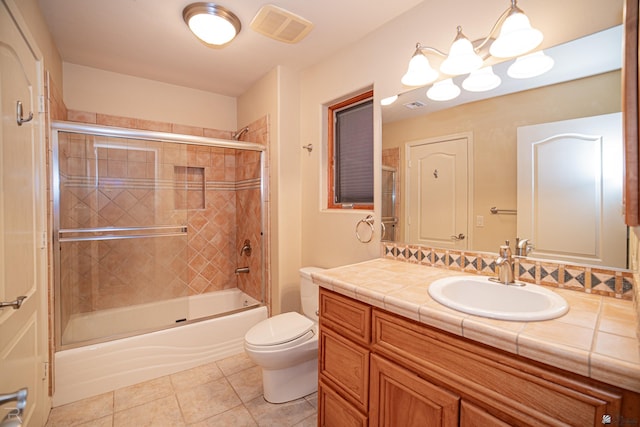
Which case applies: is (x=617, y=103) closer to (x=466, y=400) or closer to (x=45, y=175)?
(x=466, y=400)

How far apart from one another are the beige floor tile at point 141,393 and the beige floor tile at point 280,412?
0.62 m

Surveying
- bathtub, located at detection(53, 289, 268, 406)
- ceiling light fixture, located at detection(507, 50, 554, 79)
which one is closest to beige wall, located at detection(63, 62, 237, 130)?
bathtub, located at detection(53, 289, 268, 406)

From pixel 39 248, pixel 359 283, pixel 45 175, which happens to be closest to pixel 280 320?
pixel 359 283

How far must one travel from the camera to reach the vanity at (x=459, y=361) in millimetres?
667

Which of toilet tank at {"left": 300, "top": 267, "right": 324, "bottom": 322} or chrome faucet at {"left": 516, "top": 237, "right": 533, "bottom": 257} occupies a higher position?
chrome faucet at {"left": 516, "top": 237, "right": 533, "bottom": 257}

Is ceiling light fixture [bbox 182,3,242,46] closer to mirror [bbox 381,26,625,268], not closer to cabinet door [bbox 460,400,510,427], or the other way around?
mirror [bbox 381,26,625,268]

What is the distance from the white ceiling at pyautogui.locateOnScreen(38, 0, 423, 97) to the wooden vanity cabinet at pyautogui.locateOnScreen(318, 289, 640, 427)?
1688mm

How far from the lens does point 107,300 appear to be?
225 centimetres

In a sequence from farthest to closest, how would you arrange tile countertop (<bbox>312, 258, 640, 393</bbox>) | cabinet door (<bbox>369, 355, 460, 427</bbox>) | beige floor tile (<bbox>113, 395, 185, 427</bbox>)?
beige floor tile (<bbox>113, 395, 185, 427</bbox>), cabinet door (<bbox>369, 355, 460, 427</bbox>), tile countertop (<bbox>312, 258, 640, 393</bbox>)

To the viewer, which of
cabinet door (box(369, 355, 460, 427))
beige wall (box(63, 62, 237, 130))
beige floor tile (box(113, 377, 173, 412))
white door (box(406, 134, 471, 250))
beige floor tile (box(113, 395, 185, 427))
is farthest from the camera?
beige wall (box(63, 62, 237, 130))

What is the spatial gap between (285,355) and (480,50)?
1.95 m

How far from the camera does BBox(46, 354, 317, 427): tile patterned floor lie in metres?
1.60

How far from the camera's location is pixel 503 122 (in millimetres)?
1331

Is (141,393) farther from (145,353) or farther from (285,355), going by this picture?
(285,355)
